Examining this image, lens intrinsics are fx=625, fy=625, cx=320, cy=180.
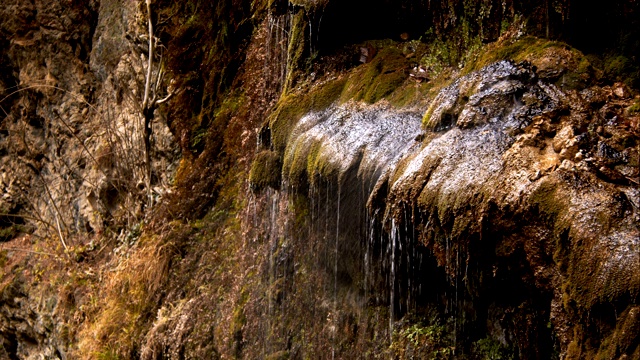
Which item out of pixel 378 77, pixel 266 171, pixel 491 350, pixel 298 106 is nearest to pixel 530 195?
pixel 491 350

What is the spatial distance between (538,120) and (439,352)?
6.32 ft

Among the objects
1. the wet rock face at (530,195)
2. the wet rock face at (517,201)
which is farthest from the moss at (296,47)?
the wet rock face at (530,195)

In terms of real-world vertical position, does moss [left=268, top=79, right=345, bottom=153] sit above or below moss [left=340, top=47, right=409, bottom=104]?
below

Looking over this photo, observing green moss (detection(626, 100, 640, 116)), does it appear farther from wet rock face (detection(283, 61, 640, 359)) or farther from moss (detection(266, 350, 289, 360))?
moss (detection(266, 350, 289, 360))

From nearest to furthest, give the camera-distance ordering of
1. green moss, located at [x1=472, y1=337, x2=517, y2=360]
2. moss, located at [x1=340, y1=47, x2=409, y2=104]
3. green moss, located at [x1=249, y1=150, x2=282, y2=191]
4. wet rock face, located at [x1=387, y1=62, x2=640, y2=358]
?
wet rock face, located at [x1=387, y1=62, x2=640, y2=358] → green moss, located at [x1=472, y1=337, x2=517, y2=360] → moss, located at [x1=340, y1=47, x2=409, y2=104] → green moss, located at [x1=249, y1=150, x2=282, y2=191]

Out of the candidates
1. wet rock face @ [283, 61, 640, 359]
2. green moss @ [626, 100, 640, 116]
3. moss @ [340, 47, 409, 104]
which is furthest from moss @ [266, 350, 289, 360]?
green moss @ [626, 100, 640, 116]

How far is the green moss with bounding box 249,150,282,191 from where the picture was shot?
19.3 feet

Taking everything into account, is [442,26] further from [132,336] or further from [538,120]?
[132,336]

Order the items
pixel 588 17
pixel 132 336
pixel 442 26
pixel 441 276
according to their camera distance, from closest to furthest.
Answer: pixel 588 17, pixel 441 276, pixel 442 26, pixel 132 336

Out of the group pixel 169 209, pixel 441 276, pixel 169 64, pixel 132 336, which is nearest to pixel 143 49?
pixel 169 64

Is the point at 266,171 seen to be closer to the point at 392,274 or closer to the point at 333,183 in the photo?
the point at 333,183

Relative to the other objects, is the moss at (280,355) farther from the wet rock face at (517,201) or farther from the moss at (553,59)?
the moss at (553,59)

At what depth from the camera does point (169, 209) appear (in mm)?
8906

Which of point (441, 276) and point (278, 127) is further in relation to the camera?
point (278, 127)
